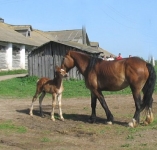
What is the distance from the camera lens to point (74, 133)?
337 inches

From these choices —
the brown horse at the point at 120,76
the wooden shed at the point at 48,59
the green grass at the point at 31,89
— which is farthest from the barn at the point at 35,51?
the brown horse at the point at 120,76

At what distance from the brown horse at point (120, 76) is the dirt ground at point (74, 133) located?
70 centimetres

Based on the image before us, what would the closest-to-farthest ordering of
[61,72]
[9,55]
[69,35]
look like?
[61,72] < [9,55] < [69,35]

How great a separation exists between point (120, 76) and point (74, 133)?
2.34 metres

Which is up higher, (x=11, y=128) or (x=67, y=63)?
(x=67, y=63)

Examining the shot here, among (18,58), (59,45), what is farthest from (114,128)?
(18,58)

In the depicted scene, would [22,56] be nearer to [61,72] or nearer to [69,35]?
[69,35]

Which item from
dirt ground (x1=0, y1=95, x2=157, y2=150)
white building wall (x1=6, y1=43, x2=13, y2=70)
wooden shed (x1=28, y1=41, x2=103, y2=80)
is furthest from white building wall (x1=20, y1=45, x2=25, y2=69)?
dirt ground (x1=0, y1=95, x2=157, y2=150)

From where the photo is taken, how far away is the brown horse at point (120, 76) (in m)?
9.62

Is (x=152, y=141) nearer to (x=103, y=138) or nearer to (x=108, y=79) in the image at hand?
(x=103, y=138)

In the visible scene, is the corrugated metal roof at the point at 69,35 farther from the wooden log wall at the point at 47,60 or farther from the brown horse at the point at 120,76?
the brown horse at the point at 120,76

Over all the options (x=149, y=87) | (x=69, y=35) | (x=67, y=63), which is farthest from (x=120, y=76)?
(x=69, y=35)

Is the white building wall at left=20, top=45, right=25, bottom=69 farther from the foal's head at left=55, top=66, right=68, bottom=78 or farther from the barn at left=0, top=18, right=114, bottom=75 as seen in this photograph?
the foal's head at left=55, top=66, right=68, bottom=78

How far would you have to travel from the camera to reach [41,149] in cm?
674
